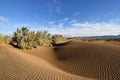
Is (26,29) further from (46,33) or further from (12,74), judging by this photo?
(12,74)

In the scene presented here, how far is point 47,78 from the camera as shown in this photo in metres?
6.82

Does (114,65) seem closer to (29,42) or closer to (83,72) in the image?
(83,72)

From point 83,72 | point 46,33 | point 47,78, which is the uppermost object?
point 46,33

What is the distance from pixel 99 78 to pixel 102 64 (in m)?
2.79

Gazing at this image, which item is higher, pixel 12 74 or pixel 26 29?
pixel 26 29

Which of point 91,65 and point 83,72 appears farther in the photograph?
point 91,65

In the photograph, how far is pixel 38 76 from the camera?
702cm

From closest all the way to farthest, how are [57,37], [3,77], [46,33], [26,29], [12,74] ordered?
[3,77] → [12,74] → [26,29] → [46,33] → [57,37]

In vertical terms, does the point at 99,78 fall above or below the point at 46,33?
below

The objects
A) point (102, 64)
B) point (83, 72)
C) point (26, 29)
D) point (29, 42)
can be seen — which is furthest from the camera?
point (26, 29)

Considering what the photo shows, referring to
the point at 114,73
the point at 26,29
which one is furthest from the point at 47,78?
the point at 26,29

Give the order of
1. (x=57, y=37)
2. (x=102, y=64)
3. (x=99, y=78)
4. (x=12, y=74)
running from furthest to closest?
(x=57, y=37)
(x=102, y=64)
(x=99, y=78)
(x=12, y=74)

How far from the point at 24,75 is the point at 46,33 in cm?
2579

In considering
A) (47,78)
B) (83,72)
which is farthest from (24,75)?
(83,72)
